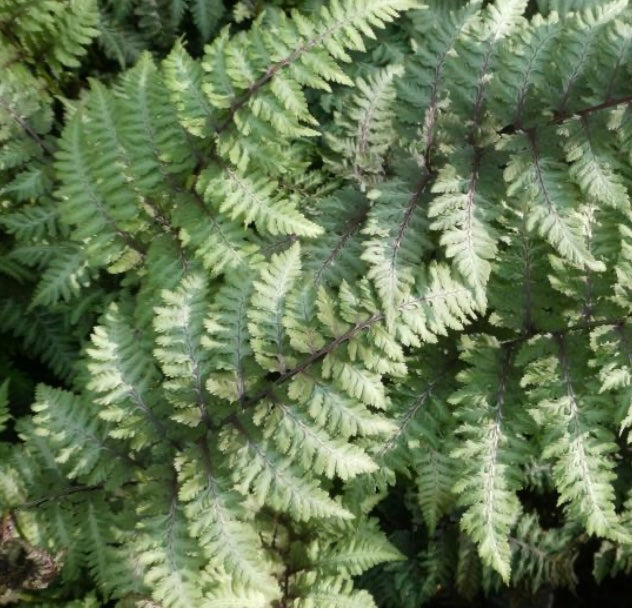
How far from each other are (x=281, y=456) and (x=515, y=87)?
56.5 inches

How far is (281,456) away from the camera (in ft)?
7.68

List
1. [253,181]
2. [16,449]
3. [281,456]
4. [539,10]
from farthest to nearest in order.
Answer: [539,10], [16,449], [253,181], [281,456]

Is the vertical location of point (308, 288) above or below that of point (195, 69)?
below

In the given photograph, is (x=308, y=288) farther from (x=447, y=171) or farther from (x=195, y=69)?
(x=195, y=69)

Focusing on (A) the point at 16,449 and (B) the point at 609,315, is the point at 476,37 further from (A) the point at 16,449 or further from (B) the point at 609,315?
(A) the point at 16,449

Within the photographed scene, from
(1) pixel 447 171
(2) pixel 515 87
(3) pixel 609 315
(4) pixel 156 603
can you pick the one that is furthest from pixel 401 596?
(2) pixel 515 87

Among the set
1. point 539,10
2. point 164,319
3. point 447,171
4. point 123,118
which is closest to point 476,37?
point 447,171

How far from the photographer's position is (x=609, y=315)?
2.46m

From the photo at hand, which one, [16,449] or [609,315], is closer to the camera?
[609,315]

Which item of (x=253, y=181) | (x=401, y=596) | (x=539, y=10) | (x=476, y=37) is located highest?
(x=539, y=10)

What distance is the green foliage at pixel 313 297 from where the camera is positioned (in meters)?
2.30

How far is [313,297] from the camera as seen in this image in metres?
2.40

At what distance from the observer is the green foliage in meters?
2.30

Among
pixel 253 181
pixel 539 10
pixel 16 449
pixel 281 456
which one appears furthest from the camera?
pixel 539 10
